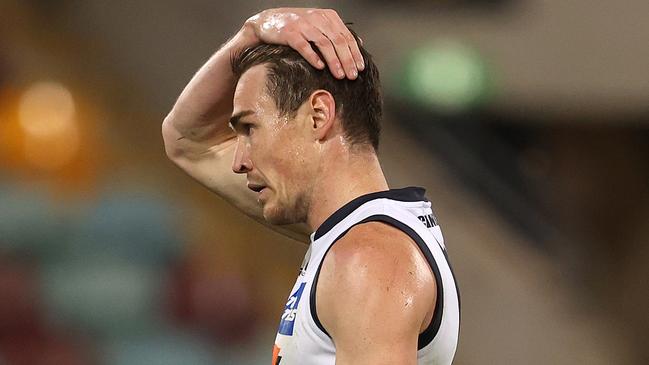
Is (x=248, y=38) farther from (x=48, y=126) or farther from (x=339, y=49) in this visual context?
(x=48, y=126)

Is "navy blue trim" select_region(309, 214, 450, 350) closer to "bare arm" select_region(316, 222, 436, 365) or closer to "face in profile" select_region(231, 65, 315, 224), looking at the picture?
"bare arm" select_region(316, 222, 436, 365)

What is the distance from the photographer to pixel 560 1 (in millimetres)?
5789

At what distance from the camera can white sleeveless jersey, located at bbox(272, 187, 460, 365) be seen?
1.72 metres

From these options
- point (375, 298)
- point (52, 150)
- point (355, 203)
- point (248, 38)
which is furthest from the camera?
point (52, 150)

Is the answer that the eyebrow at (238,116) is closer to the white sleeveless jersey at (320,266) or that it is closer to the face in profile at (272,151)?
the face in profile at (272,151)

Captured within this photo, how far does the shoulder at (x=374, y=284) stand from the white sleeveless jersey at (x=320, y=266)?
0.04 meters

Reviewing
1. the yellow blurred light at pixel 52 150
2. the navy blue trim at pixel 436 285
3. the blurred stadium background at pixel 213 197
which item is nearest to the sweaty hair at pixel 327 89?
the navy blue trim at pixel 436 285

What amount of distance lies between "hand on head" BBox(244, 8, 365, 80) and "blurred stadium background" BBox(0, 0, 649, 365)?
136 inches

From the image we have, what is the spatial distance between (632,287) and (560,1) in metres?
2.15

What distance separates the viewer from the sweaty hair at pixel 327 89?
1895 millimetres

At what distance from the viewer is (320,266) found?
5.77 ft

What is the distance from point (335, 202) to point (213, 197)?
169 inches

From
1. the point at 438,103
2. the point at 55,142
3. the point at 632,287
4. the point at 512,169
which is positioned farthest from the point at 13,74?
the point at 632,287

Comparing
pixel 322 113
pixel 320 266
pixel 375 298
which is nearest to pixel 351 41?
pixel 322 113
